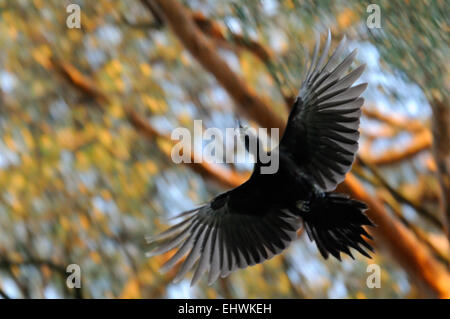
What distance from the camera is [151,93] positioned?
4543 millimetres

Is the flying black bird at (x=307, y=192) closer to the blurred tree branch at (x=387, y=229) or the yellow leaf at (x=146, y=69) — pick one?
the blurred tree branch at (x=387, y=229)

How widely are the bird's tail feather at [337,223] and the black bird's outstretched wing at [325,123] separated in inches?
5.1

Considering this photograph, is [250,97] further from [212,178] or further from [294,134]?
[294,134]

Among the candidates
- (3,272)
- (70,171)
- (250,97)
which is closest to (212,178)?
(250,97)

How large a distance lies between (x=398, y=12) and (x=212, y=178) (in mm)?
1424

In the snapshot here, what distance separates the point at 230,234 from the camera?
10.6 ft

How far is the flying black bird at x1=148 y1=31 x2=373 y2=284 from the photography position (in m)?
2.82

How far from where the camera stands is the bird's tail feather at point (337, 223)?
109 inches

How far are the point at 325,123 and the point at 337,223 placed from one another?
0.41 metres
